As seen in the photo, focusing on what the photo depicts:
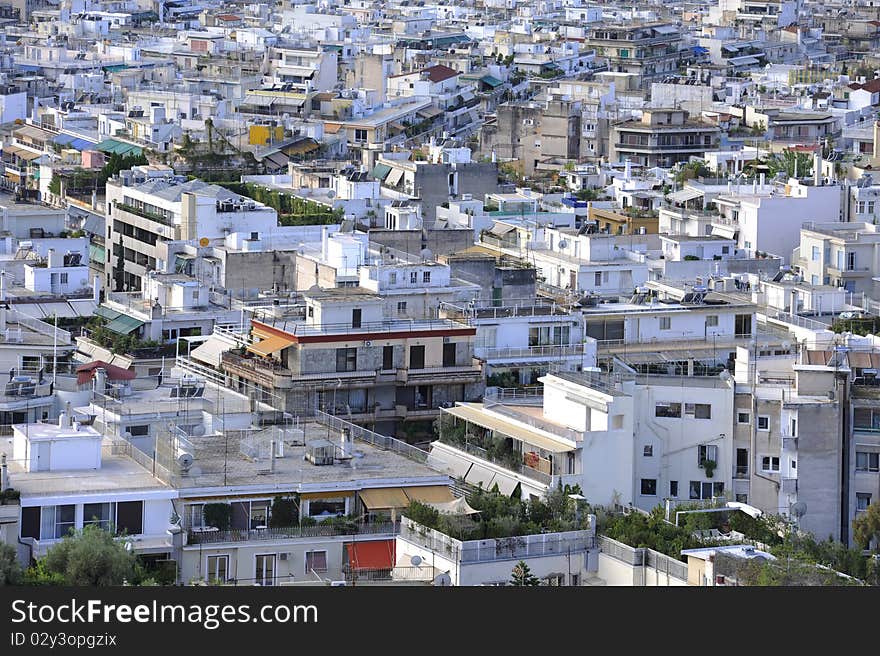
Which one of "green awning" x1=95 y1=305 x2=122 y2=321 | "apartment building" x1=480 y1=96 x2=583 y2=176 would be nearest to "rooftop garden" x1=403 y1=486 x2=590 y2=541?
"green awning" x1=95 y1=305 x2=122 y2=321

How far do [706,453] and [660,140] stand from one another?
93.9 feet

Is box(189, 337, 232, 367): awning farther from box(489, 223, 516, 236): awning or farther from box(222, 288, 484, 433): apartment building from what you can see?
box(489, 223, 516, 236): awning

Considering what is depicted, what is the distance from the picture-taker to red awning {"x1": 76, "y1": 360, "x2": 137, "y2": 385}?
30.5 meters

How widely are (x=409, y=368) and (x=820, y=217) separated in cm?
1566

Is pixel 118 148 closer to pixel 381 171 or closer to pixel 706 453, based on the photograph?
pixel 381 171

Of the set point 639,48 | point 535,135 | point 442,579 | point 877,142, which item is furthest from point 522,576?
point 639,48

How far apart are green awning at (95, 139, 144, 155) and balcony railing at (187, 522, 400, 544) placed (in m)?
30.2

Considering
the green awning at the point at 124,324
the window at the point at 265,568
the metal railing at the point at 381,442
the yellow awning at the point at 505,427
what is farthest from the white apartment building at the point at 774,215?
the window at the point at 265,568

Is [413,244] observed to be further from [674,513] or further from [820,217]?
[674,513]

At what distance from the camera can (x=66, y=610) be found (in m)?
17.6

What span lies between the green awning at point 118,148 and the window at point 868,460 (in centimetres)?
2714

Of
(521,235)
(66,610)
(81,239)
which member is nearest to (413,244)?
(521,235)

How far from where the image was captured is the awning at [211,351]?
34125 millimetres

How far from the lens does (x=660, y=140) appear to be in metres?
59.1
